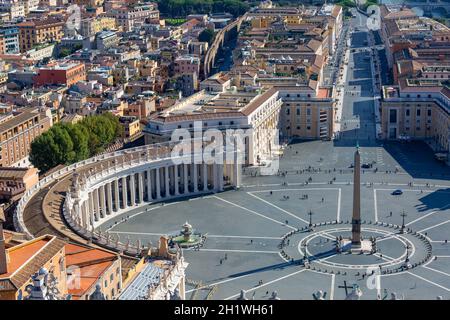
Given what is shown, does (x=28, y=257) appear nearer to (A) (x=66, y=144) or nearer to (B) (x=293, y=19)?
(A) (x=66, y=144)

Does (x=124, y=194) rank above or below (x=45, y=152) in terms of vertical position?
below

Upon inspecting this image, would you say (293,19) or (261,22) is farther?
(293,19)

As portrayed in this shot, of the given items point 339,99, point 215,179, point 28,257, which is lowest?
point 215,179

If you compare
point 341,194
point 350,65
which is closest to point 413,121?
point 341,194

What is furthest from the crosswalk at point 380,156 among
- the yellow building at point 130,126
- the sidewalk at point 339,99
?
→ the yellow building at point 130,126

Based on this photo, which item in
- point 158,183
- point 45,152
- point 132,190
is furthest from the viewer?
point 45,152

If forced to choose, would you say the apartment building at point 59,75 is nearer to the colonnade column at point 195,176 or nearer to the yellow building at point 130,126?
the yellow building at point 130,126

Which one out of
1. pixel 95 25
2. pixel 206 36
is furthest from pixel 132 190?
pixel 95 25

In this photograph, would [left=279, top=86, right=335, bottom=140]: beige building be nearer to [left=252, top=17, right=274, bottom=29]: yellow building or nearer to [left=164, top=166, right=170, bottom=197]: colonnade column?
[left=164, top=166, right=170, bottom=197]: colonnade column
